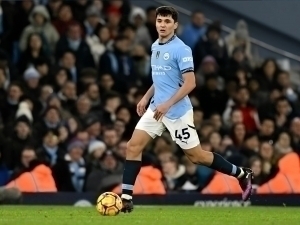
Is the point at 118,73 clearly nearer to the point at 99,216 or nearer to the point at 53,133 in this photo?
the point at 53,133

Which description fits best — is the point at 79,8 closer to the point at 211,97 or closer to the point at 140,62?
the point at 140,62

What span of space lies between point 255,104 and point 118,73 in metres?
2.49

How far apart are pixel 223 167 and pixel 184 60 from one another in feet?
4.64

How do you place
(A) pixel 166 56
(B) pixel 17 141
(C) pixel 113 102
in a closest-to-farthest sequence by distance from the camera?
(A) pixel 166 56, (B) pixel 17 141, (C) pixel 113 102

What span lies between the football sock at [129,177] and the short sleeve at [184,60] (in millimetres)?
1119

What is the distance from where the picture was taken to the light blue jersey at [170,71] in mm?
12633

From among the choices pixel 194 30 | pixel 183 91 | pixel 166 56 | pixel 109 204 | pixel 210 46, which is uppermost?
pixel 166 56

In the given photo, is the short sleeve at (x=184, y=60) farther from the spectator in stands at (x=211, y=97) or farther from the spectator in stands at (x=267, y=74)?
the spectator in stands at (x=267, y=74)

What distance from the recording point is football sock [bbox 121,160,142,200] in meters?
12.6

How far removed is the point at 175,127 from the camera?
1275cm

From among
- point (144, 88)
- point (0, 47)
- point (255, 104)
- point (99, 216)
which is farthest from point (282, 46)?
point (99, 216)

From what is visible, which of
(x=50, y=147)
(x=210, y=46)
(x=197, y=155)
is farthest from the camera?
(x=210, y=46)

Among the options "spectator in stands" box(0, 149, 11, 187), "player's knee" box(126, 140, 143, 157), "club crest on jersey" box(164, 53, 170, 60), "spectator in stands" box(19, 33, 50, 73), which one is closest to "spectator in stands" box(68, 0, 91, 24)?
"spectator in stands" box(19, 33, 50, 73)

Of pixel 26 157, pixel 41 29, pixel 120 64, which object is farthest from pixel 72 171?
pixel 120 64
